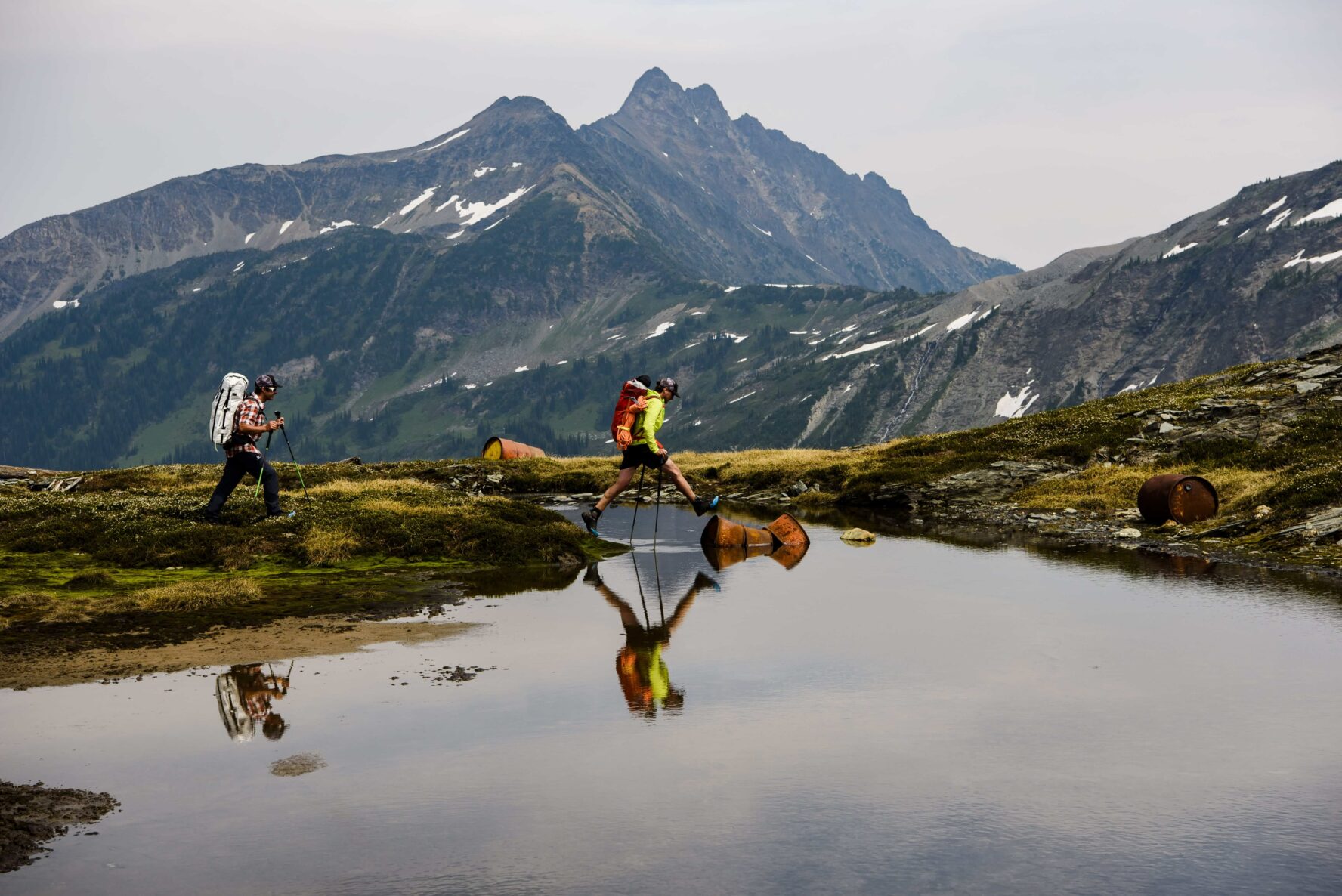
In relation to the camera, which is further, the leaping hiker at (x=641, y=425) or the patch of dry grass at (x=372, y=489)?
the patch of dry grass at (x=372, y=489)

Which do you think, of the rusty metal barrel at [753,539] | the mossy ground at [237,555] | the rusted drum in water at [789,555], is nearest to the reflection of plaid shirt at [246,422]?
the mossy ground at [237,555]

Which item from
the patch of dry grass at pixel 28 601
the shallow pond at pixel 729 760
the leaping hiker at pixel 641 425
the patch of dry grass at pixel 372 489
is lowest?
the shallow pond at pixel 729 760

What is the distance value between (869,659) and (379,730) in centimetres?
662

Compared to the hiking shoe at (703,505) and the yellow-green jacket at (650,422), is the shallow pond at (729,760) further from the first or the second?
the hiking shoe at (703,505)

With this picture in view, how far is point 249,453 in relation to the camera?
24359mm

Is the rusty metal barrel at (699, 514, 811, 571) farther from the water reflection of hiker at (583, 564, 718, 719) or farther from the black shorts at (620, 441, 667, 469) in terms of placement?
the water reflection of hiker at (583, 564, 718, 719)

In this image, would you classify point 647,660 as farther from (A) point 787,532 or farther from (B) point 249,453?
(A) point 787,532

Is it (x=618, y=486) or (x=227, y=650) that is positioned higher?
(x=618, y=486)

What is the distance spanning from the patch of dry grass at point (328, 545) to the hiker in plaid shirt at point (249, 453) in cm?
156

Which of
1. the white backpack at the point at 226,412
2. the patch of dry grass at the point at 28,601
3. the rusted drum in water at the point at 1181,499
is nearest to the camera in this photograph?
the patch of dry grass at the point at 28,601

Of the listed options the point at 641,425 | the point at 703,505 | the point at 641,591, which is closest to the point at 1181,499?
the point at 703,505

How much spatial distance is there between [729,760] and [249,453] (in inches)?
657

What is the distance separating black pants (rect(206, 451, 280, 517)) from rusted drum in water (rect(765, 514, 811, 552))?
12.1 m

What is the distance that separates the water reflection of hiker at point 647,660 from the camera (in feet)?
42.8
